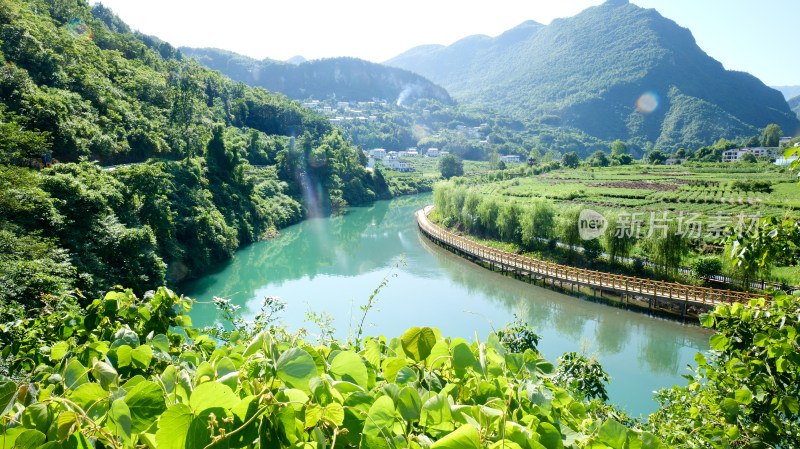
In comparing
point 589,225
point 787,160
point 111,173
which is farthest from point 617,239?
point 111,173

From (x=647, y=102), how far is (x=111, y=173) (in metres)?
122

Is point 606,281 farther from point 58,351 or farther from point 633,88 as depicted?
point 633,88

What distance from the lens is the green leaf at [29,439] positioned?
0.54m

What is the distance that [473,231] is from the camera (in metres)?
23.2

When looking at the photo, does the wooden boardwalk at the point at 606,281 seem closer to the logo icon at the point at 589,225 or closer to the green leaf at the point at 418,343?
the logo icon at the point at 589,225

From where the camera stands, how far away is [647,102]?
4099 inches

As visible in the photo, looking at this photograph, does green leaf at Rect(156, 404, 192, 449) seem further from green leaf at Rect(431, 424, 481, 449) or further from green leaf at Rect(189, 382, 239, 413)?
green leaf at Rect(431, 424, 481, 449)

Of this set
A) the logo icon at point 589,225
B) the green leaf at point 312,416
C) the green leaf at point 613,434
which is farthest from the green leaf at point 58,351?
the logo icon at point 589,225

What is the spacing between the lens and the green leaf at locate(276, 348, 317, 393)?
2.18 feet

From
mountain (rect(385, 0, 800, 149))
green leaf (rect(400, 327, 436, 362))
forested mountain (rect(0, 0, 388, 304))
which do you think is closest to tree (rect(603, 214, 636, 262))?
forested mountain (rect(0, 0, 388, 304))

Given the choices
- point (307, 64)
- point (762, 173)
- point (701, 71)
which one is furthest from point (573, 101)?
point (762, 173)

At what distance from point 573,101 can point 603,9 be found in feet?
205

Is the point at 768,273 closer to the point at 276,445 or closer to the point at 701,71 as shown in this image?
the point at 276,445

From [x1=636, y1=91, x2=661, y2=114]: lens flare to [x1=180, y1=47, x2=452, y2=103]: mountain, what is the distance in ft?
193
